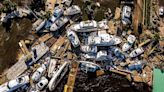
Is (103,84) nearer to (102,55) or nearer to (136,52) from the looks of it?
(102,55)

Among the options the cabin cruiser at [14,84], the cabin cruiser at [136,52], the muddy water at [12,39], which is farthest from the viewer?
the muddy water at [12,39]

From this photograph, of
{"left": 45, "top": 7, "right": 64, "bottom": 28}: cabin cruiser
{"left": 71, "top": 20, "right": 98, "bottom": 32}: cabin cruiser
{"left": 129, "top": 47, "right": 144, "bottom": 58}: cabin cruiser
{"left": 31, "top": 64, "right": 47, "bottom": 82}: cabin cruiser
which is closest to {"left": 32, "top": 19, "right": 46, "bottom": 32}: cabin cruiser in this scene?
{"left": 45, "top": 7, "right": 64, "bottom": 28}: cabin cruiser

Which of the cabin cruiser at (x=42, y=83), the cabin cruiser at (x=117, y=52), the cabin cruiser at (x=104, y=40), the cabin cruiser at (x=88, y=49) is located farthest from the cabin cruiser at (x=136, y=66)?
the cabin cruiser at (x=42, y=83)

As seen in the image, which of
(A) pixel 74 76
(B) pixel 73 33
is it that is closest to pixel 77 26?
(B) pixel 73 33

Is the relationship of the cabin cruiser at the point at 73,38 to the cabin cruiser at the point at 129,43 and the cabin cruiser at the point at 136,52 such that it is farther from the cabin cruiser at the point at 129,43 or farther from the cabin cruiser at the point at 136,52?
the cabin cruiser at the point at 136,52

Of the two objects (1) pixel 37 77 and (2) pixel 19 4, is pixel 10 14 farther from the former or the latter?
(1) pixel 37 77

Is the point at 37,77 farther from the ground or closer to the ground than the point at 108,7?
closer to the ground
